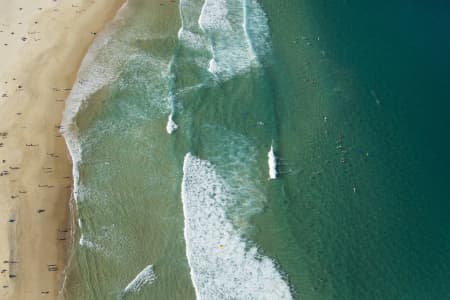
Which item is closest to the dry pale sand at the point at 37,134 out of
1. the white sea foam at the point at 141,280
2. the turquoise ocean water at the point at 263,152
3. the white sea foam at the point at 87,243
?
the white sea foam at the point at 87,243

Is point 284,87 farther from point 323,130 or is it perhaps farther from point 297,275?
point 297,275

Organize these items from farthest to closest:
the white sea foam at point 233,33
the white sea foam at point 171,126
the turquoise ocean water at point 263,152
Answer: the white sea foam at point 233,33
the white sea foam at point 171,126
the turquoise ocean water at point 263,152

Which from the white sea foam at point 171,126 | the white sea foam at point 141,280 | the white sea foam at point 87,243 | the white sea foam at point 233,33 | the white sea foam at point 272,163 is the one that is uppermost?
the white sea foam at point 233,33

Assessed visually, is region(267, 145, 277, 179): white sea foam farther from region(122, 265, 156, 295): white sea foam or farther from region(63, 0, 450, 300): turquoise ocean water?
region(122, 265, 156, 295): white sea foam

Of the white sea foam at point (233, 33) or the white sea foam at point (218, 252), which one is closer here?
the white sea foam at point (218, 252)

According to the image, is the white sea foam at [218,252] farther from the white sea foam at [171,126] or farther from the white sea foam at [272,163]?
the white sea foam at [171,126]

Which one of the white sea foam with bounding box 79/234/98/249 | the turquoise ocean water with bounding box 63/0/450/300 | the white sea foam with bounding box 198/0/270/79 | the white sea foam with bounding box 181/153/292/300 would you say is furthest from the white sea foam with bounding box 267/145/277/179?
the white sea foam with bounding box 79/234/98/249

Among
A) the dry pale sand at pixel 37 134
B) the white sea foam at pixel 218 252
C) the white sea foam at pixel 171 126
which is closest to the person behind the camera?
the white sea foam at pixel 218 252

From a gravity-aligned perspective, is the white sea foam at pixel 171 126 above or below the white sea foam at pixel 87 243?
above
